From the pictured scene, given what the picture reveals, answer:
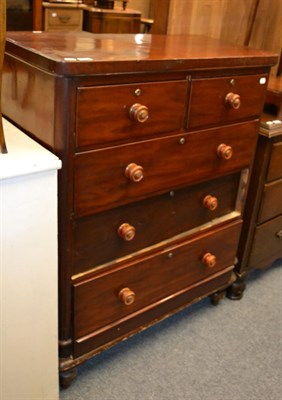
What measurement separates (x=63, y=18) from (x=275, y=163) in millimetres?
2505

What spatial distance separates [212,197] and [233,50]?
0.45 meters

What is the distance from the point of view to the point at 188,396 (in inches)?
54.7

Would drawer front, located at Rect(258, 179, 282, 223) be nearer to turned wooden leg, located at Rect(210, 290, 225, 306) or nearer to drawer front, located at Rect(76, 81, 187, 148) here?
turned wooden leg, located at Rect(210, 290, 225, 306)

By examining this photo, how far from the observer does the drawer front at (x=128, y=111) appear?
1.02 metres

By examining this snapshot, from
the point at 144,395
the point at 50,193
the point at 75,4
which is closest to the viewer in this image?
the point at 50,193

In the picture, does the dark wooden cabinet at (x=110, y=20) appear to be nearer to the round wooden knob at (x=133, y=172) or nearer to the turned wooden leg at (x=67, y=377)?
the round wooden knob at (x=133, y=172)

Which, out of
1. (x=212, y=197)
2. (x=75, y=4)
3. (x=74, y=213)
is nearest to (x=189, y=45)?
(x=212, y=197)

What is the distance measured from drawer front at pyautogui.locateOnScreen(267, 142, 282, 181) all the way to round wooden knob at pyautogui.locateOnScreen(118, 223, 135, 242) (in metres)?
0.63

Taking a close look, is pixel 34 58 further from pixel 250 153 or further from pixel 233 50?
pixel 250 153

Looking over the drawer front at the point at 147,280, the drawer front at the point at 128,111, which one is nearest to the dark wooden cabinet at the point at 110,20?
the drawer front at the point at 147,280

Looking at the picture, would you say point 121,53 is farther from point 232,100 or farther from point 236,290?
point 236,290

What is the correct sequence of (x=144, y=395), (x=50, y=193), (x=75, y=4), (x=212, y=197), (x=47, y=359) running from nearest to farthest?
(x=50, y=193) < (x=47, y=359) < (x=144, y=395) < (x=212, y=197) < (x=75, y=4)

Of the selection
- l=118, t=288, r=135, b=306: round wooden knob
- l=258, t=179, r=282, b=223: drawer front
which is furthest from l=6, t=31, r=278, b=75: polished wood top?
l=118, t=288, r=135, b=306: round wooden knob

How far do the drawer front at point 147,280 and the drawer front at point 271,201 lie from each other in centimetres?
15
